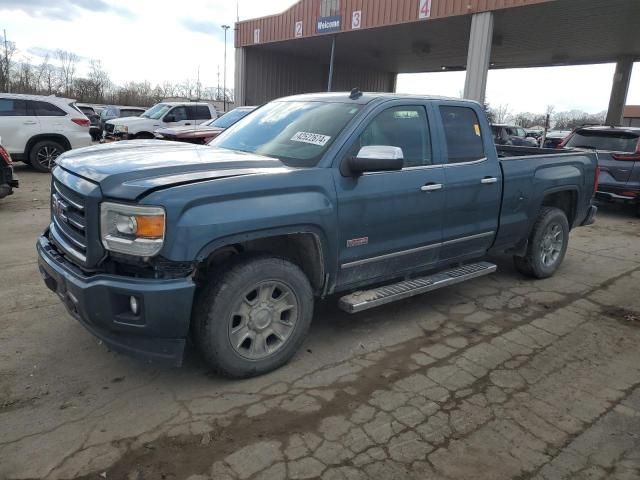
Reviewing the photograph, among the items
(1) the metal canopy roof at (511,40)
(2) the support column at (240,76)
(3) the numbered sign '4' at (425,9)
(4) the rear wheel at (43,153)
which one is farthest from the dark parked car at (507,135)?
(4) the rear wheel at (43,153)

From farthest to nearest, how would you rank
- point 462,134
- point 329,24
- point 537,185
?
point 329,24 → point 537,185 → point 462,134

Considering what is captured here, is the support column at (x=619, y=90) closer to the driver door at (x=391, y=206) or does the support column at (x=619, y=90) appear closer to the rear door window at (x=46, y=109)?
the rear door window at (x=46, y=109)

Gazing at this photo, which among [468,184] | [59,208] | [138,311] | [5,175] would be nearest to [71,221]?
[59,208]

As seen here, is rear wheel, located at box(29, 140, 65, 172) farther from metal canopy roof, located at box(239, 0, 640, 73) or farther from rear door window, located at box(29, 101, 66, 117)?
metal canopy roof, located at box(239, 0, 640, 73)

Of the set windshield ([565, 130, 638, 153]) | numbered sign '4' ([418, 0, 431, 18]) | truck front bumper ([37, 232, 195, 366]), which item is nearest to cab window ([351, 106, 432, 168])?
truck front bumper ([37, 232, 195, 366])

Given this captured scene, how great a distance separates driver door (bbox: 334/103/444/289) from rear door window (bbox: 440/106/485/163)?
26 centimetres

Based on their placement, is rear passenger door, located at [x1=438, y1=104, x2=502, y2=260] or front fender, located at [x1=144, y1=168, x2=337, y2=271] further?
rear passenger door, located at [x1=438, y1=104, x2=502, y2=260]

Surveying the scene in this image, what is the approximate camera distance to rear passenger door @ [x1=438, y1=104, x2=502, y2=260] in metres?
4.38

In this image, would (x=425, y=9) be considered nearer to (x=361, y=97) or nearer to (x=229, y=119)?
(x=229, y=119)

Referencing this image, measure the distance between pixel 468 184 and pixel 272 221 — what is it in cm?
213

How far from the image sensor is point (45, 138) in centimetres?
1252

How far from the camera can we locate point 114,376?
3.35m

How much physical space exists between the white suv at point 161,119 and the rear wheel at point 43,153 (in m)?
2.59

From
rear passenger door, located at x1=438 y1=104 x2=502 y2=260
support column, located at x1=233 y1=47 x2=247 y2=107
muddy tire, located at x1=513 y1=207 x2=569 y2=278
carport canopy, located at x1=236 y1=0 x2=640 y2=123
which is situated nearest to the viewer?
rear passenger door, located at x1=438 y1=104 x2=502 y2=260
